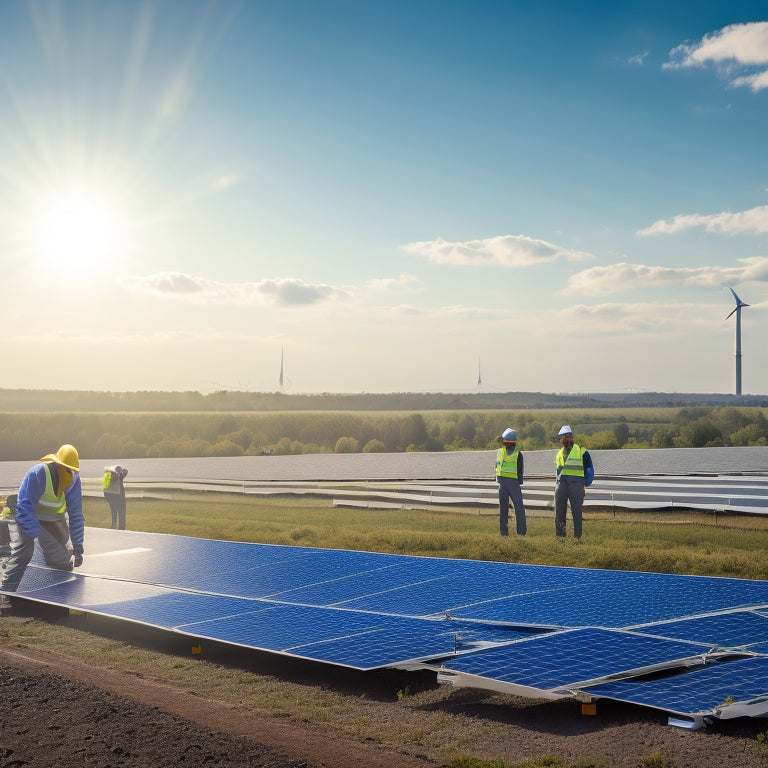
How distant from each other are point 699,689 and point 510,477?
358 inches

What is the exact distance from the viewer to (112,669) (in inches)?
324

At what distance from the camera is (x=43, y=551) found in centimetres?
1149

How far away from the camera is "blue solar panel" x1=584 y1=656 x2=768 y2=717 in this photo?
5.98 m

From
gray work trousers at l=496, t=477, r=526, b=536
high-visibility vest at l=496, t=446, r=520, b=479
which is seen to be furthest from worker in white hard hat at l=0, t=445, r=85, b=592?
gray work trousers at l=496, t=477, r=526, b=536

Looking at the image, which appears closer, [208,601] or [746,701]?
[746,701]

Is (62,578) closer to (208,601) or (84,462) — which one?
(208,601)

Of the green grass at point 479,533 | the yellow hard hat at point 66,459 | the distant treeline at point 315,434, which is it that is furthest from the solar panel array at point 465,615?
the distant treeline at point 315,434

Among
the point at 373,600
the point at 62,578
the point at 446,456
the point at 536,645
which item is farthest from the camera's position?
the point at 446,456

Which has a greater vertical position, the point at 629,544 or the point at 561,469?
the point at 561,469

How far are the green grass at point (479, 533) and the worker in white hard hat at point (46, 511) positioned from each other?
5.84 meters

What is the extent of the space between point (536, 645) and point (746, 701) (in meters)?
1.81

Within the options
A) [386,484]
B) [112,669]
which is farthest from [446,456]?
[112,669]

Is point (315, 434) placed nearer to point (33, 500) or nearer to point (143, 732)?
point (33, 500)

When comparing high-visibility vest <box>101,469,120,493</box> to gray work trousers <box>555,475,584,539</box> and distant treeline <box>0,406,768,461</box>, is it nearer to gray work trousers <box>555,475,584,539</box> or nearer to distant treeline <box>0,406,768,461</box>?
gray work trousers <box>555,475,584,539</box>
